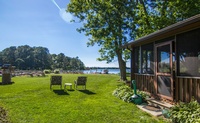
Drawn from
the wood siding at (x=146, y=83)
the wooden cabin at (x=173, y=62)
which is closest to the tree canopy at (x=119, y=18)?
the wood siding at (x=146, y=83)

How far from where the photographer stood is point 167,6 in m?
15.2

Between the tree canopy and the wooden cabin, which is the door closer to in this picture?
the wooden cabin

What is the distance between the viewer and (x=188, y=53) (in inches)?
216

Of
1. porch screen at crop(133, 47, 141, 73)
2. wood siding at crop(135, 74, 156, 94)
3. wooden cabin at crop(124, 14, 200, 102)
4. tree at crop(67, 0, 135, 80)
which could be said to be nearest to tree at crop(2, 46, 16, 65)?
tree at crop(67, 0, 135, 80)

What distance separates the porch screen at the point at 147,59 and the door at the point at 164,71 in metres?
0.51

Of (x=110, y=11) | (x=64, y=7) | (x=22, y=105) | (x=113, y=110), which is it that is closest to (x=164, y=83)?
(x=113, y=110)

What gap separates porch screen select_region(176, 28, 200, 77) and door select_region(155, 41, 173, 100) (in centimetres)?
49

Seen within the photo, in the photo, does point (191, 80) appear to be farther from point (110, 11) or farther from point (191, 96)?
point (110, 11)

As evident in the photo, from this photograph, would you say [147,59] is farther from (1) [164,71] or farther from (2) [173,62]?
(2) [173,62]

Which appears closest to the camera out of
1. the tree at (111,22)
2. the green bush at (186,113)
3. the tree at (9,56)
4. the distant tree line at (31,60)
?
the green bush at (186,113)

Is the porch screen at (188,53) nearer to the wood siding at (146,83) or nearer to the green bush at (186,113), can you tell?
the green bush at (186,113)

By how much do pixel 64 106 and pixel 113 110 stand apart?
6.02ft

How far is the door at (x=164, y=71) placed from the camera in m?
6.37

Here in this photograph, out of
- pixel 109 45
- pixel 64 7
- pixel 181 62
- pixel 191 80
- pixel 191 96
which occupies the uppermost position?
pixel 64 7
